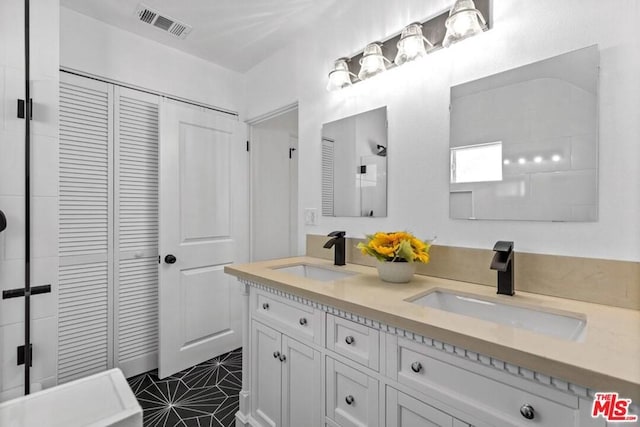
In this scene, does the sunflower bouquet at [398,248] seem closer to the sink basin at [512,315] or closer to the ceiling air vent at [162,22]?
the sink basin at [512,315]

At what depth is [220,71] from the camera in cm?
266

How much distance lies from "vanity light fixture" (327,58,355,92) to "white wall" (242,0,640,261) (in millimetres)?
75

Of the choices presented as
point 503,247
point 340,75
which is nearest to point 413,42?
point 340,75

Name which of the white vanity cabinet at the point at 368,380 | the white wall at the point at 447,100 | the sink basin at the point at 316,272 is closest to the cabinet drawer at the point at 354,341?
the white vanity cabinet at the point at 368,380

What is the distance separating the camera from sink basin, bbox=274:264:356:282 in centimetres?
167

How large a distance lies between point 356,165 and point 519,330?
126 centimetres

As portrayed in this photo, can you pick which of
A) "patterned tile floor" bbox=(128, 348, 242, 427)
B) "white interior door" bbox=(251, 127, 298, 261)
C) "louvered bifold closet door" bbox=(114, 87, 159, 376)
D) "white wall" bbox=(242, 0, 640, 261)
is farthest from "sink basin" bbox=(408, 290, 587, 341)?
"louvered bifold closet door" bbox=(114, 87, 159, 376)

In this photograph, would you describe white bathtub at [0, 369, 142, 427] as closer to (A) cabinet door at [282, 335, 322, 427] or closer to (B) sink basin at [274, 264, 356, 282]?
(A) cabinet door at [282, 335, 322, 427]

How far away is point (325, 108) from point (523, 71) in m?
1.12

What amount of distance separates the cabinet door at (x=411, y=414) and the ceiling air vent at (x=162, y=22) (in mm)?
2432

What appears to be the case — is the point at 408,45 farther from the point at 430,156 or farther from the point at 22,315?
the point at 22,315

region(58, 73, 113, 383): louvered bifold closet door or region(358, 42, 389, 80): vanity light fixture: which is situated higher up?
region(358, 42, 389, 80): vanity light fixture

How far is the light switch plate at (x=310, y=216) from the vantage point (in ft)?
6.90

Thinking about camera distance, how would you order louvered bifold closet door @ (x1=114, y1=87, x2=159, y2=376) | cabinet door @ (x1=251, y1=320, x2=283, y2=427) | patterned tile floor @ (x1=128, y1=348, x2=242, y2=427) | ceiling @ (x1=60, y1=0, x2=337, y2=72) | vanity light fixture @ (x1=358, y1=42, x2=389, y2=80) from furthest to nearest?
1. louvered bifold closet door @ (x1=114, y1=87, x2=159, y2=376)
2. ceiling @ (x1=60, y1=0, x2=337, y2=72)
3. patterned tile floor @ (x1=128, y1=348, x2=242, y2=427)
4. vanity light fixture @ (x1=358, y1=42, x2=389, y2=80)
5. cabinet door @ (x1=251, y1=320, x2=283, y2=427)
